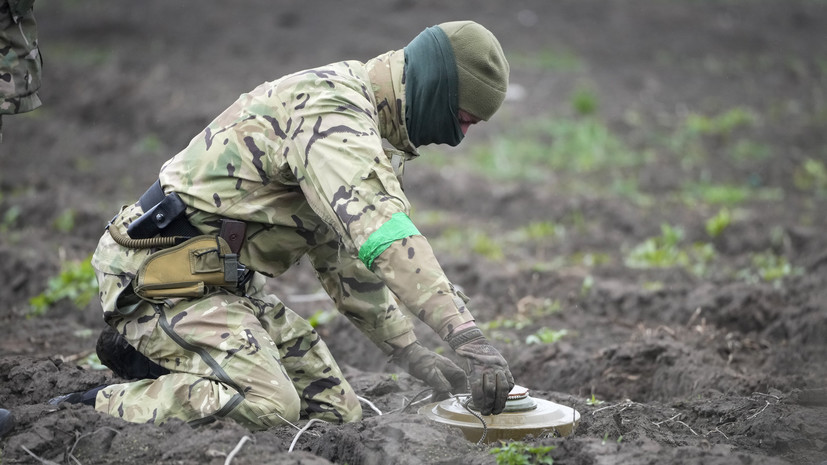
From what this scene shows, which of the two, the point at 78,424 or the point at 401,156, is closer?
the point at 78,424

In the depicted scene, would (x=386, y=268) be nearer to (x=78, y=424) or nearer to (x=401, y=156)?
(x=401, y=156)

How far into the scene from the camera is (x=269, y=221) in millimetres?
3842

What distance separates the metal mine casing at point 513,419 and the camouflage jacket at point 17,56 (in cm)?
230

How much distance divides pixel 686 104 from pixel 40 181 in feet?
29.1

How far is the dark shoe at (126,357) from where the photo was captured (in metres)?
4.13

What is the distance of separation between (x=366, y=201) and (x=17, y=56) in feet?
6.21

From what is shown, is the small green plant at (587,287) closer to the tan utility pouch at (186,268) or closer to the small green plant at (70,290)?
the small green plant at (70,290)

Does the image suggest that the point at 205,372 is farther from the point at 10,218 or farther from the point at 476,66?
the point at 10,218

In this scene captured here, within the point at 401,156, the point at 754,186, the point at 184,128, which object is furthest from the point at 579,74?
the point at 401,156

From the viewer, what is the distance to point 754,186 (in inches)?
417

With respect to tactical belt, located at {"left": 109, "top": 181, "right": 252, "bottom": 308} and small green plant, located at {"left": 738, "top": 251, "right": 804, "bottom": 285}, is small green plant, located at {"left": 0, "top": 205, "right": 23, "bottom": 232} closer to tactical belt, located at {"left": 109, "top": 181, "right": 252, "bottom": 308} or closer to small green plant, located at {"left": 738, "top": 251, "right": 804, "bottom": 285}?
tactical belt, located at {"left": 109, "top": 181, "right": 252, "bottom": 308}

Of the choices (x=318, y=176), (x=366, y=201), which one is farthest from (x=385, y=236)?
(x=318, y=176)

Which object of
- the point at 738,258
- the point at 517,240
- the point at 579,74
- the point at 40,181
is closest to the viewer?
the point at 738,258

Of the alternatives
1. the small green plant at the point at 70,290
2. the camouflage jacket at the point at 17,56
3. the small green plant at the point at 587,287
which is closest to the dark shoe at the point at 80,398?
the camouflage jacket at the point at 17,56
